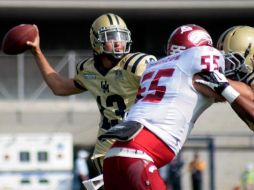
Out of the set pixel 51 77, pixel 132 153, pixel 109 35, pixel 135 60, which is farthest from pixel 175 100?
pixel 51 77

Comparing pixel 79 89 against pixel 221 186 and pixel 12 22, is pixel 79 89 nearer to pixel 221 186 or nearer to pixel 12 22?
pixel 221 186

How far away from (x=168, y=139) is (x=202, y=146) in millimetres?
15094

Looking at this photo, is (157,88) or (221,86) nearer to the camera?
(221,86)

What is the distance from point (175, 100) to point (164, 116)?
0.11 meters

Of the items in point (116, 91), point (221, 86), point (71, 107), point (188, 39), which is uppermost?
point (188, 39)

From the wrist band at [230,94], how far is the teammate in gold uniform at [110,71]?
168 cm

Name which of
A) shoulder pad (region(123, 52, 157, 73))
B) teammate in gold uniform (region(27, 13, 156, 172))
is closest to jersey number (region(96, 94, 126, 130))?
teammate in gold uniform (region(27, 13, 156, 172))

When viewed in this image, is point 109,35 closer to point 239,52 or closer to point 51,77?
point 51,77

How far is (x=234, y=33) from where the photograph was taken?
18.4 feet

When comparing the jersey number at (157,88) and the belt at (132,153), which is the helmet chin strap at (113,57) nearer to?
the jersey number at (157,88)

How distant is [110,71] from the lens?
6762 millimetres

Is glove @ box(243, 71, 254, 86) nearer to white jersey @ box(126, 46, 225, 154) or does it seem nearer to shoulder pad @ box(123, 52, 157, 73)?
white jersey @ box(126, 46, 225, 154)

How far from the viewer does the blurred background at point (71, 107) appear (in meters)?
19.3

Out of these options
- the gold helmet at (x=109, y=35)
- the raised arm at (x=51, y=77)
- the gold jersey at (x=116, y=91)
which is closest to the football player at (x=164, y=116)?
the gold jersey at (x=116, y=91)
